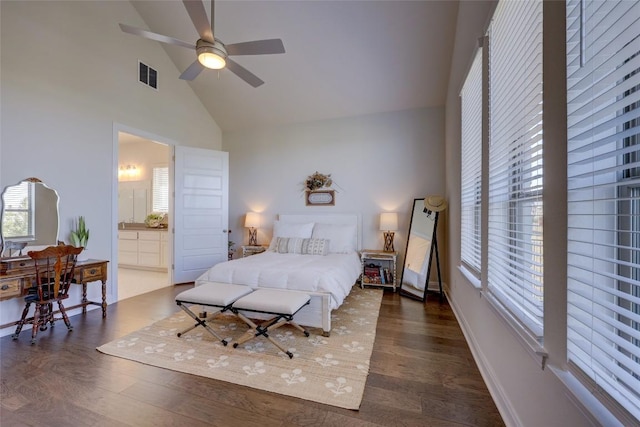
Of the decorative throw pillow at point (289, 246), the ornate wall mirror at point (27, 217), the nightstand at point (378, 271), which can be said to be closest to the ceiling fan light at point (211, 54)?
the ornate wall mirror at point (27, 217)

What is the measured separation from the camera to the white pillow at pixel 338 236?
4312 mm

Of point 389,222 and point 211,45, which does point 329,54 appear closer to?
point 211,45

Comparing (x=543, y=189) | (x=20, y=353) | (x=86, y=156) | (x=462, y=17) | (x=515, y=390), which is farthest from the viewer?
(x=86, y=156)

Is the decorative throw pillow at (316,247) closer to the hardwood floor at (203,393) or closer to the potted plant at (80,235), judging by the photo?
the hardwood floor at (203,393)

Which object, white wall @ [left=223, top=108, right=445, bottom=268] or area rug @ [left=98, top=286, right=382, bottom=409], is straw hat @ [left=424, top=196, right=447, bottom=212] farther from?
area rug @ [left=98, top=286, right=382, bottom=409]

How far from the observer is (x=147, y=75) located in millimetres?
4176

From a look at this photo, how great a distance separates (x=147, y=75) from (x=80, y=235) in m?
2.57

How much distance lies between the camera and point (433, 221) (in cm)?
389

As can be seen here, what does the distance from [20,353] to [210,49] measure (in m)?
3.09

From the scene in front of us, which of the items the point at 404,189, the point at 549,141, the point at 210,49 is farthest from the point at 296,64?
the point at 549,141

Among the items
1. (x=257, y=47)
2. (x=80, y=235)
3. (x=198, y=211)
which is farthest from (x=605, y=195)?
(x=198, y=211)

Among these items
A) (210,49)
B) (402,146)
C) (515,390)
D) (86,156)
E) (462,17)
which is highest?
(462,17)

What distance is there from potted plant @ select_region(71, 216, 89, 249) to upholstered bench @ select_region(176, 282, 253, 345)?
70.0 inches

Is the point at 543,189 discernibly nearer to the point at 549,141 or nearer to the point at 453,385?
the point at 549,141
